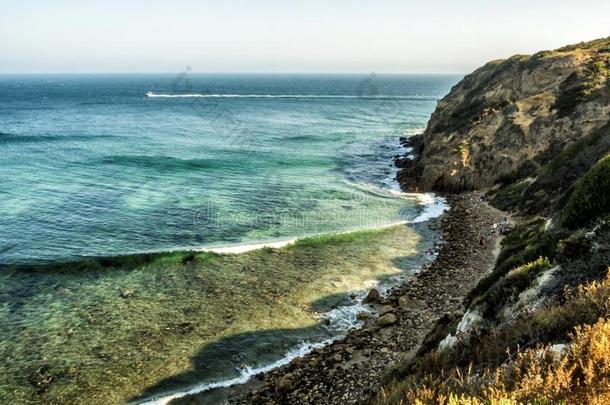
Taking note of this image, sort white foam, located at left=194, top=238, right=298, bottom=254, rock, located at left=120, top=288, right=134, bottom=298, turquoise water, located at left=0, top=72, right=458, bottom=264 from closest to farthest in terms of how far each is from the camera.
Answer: rock, located at left=120, top=288, right=134, bottom=298, white foam, located at left=194, top=238, right=298, bottom=254, turquoise water, located at left=0, top=72, right=458, bottom=264

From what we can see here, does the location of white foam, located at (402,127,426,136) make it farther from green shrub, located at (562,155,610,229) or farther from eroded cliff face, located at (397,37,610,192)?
green shrub, located at (562,155,610,229)

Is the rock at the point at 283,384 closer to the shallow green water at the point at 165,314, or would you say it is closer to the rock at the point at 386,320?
the shallow green water at the point at 165,314

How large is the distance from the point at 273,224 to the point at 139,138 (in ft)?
164

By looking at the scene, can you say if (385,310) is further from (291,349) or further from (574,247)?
(574,247)

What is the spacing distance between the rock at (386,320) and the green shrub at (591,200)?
8.87m

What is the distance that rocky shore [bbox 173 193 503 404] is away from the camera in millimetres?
16297

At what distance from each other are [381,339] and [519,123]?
36.8 metres

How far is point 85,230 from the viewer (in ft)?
107

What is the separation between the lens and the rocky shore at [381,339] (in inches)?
642

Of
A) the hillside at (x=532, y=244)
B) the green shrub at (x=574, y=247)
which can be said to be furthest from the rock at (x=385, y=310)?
the green shrub at (x=574, y=247)

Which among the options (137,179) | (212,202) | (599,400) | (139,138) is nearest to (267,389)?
(599,400)

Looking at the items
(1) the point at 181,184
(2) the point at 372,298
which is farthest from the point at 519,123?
(1) the point at 181,184

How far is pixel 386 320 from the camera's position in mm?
20953

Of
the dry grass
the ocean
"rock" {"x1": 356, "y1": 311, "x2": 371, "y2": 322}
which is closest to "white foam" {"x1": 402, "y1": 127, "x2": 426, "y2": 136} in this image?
the ocean
